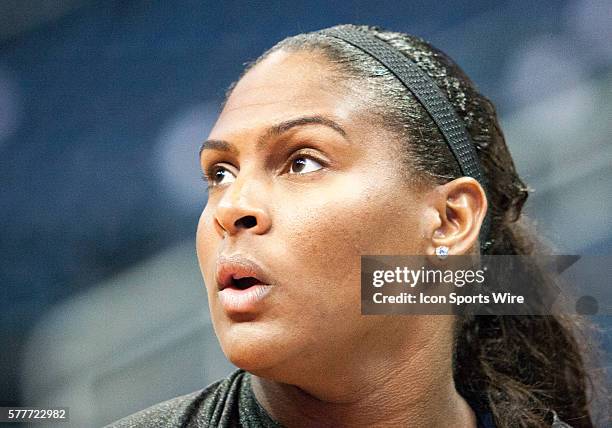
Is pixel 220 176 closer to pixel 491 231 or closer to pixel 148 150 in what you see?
pixel 148 150

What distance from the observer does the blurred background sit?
1.64 metres

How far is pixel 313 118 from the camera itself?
1.31 metres

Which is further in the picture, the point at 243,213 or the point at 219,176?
the point at 219,176

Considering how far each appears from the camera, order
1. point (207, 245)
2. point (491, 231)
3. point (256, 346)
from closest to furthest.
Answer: point (256, 346)
point (207, 245)
point (491, 231)

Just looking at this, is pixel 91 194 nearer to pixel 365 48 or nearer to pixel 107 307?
pixel 107 307

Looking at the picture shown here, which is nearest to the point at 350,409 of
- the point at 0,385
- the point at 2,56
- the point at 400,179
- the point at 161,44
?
the point at 400,179

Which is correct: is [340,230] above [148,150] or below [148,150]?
below

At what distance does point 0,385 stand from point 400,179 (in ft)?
2.87

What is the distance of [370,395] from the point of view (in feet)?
4.44

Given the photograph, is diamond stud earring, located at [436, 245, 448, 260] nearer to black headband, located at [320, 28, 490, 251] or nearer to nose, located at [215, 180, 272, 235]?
black headband, located at [320, 28, 490, 251]

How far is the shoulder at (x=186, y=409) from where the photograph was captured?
4.64ft

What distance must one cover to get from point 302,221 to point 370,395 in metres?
0.31

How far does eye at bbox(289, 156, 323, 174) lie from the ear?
0.64ft

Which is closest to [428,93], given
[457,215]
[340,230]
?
[457,215]
